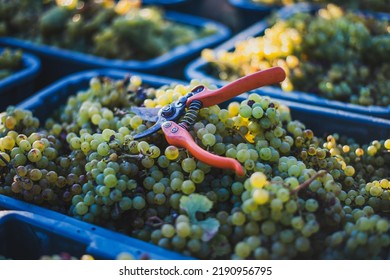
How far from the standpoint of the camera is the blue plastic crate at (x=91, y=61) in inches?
83.4

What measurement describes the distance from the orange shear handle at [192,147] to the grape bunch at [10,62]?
1.08m

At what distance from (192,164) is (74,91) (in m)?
0.91

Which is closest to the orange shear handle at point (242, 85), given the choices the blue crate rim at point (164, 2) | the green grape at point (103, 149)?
the green grape at point (103, 149)

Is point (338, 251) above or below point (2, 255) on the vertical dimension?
above

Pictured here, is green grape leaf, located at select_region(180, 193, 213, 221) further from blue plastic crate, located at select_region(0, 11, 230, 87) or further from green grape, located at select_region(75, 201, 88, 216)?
blue plastic crate, located at select_region(0, 11, 230, 87)

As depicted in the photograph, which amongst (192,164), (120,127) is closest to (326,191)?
(192,164)

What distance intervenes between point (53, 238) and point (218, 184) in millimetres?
383

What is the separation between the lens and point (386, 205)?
3.94ft

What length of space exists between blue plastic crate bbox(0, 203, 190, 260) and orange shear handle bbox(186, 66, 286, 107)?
396mm

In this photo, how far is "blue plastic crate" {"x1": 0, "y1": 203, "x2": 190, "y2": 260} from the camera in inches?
40.9

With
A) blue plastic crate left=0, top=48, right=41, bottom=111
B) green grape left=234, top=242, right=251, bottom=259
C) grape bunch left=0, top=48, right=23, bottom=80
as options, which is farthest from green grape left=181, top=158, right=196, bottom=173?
grape bunch left=0, top=48, right=23, bottom=80

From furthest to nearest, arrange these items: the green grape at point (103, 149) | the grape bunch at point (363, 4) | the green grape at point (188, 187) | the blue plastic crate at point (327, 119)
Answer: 1. the grape bunch at point (363, 4)
2. the blue plastic crate at point (327, 119)
3. the green grape at point (103, 149)
4. the green grape at point (188, 187)

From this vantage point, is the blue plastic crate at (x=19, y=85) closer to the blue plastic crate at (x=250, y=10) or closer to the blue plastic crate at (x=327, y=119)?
the blue plastic crate at (x=327, y=119)
